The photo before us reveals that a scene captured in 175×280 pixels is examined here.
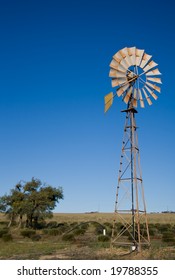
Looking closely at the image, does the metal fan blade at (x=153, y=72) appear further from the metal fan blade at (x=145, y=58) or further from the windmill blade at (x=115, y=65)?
the windmill blade at (x=115, y=65)

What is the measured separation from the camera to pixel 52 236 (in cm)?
3064

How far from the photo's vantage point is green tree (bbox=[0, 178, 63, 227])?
133 ft

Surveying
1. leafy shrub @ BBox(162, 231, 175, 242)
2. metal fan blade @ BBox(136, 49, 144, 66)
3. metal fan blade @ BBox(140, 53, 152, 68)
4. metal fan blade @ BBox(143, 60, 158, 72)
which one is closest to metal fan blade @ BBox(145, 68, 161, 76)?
metal fan blade @ BBox(143, 60, 158, 72)

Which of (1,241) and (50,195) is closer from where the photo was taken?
(1,241)

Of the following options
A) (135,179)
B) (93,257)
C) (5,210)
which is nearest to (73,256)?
(93,257)

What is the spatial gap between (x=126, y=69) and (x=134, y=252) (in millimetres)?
9347

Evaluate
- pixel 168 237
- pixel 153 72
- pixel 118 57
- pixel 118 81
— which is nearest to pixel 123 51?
pixel 118 57

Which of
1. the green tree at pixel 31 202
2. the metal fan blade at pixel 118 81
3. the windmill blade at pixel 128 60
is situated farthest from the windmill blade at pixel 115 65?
the green tree at pixel 31 202

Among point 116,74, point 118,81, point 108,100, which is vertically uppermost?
point 116,74

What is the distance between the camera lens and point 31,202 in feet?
134

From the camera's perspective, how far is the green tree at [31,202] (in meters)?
40.4

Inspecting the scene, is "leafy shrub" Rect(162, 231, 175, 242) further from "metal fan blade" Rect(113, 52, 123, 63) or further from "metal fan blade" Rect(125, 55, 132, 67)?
"metal fan blade" Rect(113, 52, 123, 63)

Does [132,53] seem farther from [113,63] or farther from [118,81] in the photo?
[118,81]
